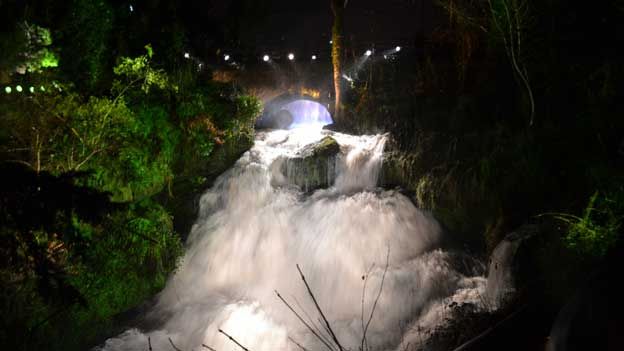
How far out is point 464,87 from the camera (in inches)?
420

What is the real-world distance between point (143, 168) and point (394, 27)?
15774 millimetres

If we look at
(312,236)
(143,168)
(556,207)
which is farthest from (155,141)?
(556,207)

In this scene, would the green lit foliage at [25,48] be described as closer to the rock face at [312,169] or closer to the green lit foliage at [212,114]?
the green lit foliage at [212,114]

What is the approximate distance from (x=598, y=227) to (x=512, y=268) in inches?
55.1

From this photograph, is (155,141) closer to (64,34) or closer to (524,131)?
(64,34)

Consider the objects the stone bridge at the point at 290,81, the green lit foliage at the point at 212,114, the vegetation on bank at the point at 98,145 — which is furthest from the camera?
the stone bridge at the point at 290,81

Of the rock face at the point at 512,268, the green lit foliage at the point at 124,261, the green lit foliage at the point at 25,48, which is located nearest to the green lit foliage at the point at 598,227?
the rock face at the point at 512,268

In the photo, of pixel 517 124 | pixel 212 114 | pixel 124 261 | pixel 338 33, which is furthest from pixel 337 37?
pixel 124 261

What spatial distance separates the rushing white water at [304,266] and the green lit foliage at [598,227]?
1.85 m

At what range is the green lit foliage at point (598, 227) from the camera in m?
4.75

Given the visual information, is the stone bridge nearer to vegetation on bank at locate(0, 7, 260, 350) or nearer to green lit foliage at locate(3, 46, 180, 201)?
vegetation on bank at locate(0, 7, 260, 350)

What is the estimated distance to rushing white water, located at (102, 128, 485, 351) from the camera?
6.76 metres

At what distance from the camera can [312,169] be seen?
35.3ft

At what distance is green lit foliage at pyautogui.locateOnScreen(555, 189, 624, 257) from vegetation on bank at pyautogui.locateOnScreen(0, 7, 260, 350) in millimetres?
6511
